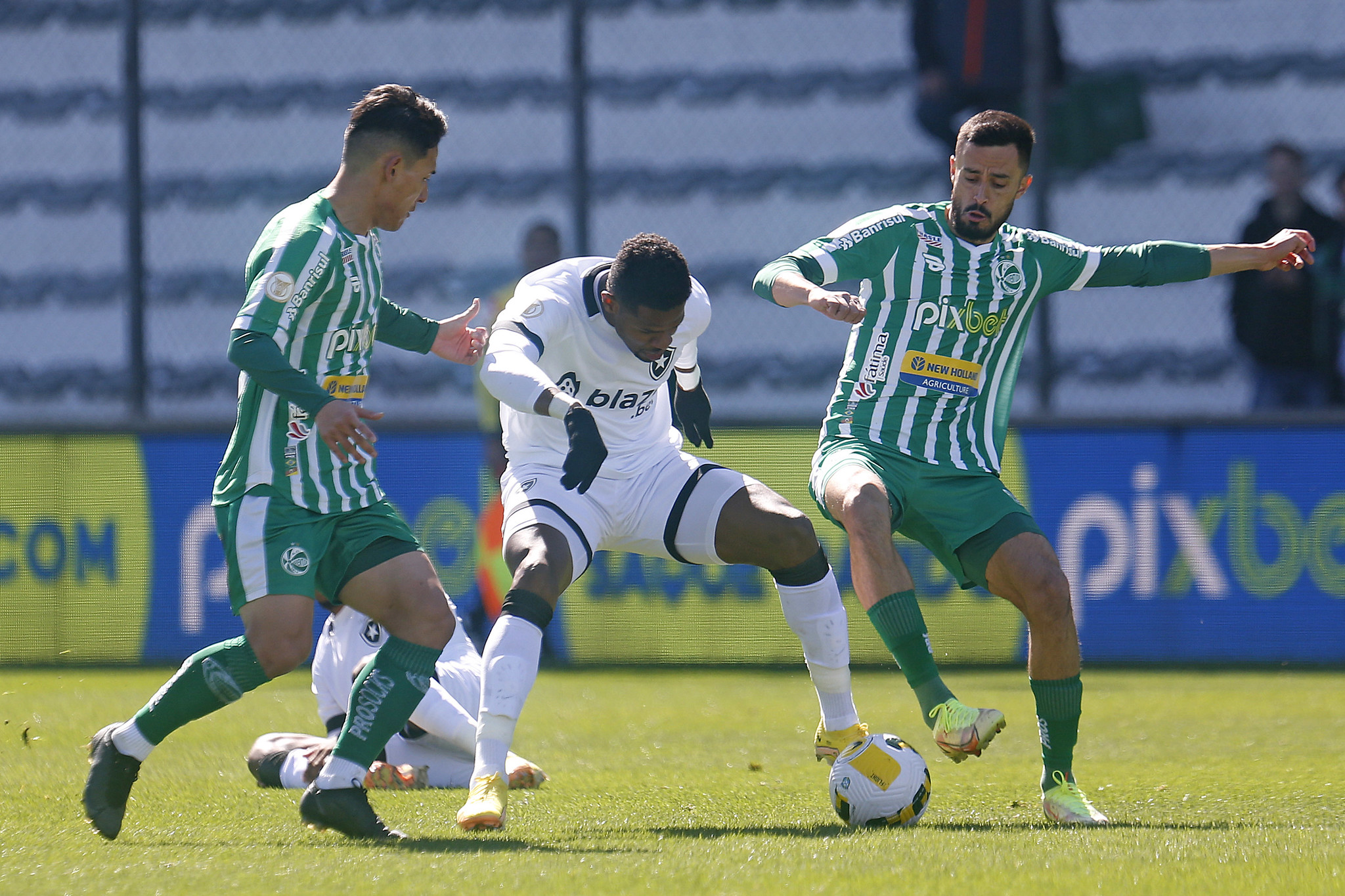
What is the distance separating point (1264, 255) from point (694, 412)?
1799mm

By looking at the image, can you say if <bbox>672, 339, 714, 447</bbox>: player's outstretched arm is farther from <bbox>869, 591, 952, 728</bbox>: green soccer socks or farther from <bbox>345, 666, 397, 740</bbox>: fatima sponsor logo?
<bbox>345, 666, 397, 740</bbox>: fatima sponsor logo

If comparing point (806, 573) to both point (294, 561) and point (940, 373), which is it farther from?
point (294, 561)

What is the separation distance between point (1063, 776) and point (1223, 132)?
23.1ft

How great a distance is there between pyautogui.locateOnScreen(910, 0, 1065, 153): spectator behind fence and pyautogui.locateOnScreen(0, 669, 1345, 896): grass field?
3.62m

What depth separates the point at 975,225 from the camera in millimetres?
5035

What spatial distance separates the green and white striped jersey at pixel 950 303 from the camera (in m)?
5.05

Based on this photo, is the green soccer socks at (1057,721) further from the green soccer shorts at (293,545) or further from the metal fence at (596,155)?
the metal fence at (596,155)

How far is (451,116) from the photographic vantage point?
451 inches

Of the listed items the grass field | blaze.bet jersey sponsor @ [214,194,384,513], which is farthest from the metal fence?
blaze.bet jersey sponsor @ [214,194,384,513]

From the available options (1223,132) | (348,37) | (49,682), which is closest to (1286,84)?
(1223,132)

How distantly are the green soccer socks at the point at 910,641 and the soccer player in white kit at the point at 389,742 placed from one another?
4.07 ft

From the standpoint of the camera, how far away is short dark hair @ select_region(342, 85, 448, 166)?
4.37 meters

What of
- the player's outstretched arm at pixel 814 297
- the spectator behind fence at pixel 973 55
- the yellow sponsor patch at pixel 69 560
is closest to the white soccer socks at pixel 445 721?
the player's outstretched arm at pixel 814 297

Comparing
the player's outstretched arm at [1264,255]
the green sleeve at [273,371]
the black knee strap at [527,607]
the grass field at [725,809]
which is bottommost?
the grass field at [725,809]
